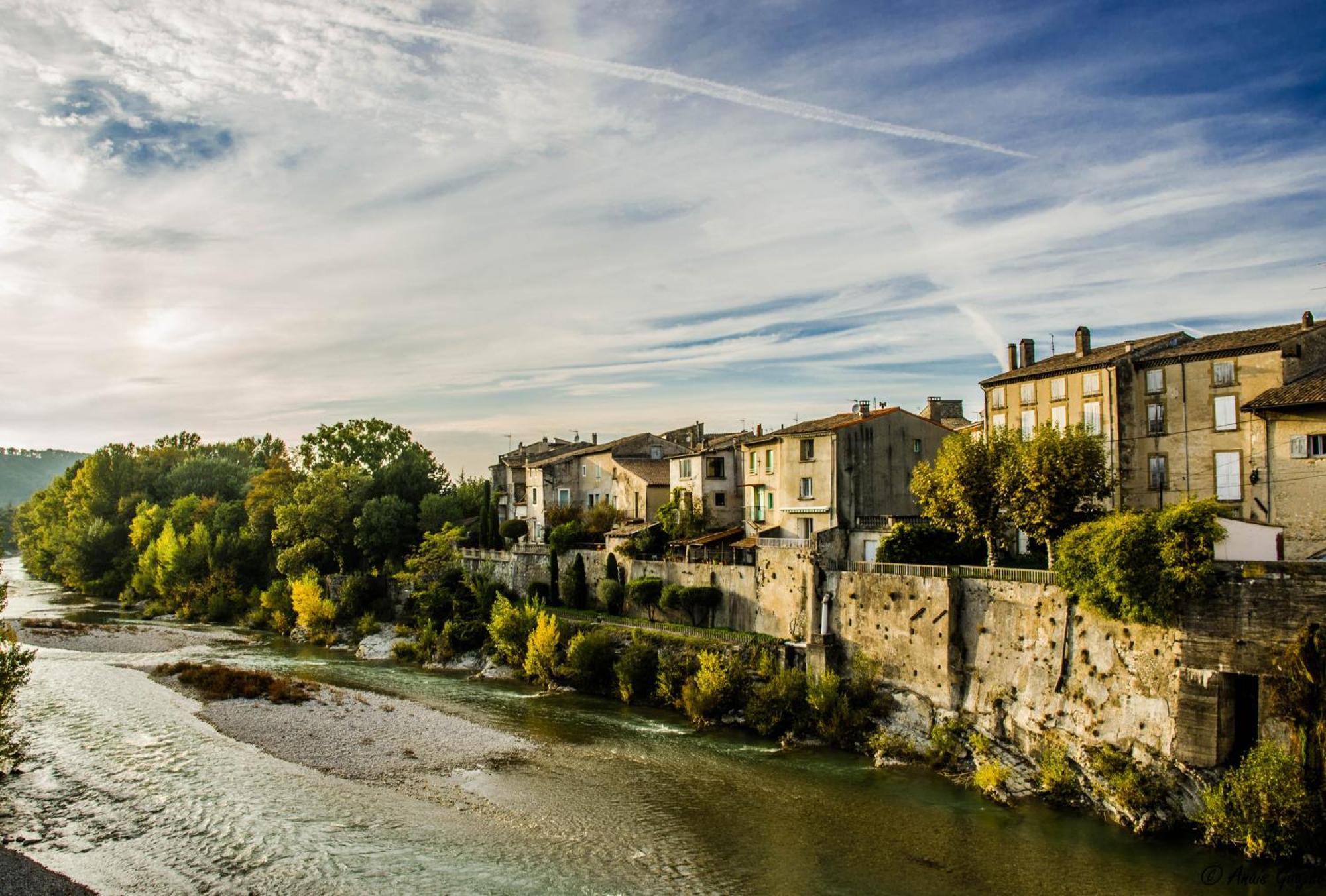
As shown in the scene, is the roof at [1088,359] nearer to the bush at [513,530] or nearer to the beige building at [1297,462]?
the beige building at [1297,462]

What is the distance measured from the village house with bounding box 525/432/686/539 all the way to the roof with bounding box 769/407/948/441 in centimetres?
1610

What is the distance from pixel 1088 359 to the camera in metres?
38.4

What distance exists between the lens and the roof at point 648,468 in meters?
58.0

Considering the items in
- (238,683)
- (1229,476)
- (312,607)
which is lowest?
(238,683)

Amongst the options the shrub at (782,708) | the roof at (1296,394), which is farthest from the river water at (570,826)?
the roof at (1296,394)

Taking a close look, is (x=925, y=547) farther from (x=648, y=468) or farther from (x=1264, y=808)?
(x=648, y=468)

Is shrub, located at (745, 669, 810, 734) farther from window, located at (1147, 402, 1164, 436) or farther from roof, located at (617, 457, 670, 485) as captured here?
roof, located at (617, 457, 670, 485)

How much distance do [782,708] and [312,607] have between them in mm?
34158

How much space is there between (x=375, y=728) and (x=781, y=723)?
14851mm

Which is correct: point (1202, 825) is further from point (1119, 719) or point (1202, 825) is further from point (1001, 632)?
point (1001, 632)

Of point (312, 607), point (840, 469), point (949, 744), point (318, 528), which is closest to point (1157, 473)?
point (840, 469)

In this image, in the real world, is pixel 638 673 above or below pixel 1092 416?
below

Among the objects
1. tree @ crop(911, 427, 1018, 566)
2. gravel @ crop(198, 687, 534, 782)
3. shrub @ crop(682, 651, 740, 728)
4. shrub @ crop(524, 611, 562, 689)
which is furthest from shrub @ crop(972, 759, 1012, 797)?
shrub @ crop(524, 611, 562, 689)

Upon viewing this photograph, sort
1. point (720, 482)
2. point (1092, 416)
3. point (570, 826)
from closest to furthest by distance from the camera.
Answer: point (570, 826), point (1092, 416), point (720, 482)
